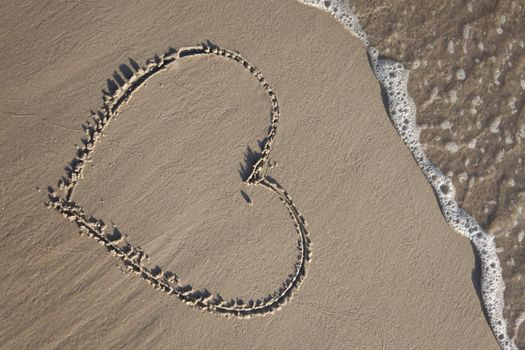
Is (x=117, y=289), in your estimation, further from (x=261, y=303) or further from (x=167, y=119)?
(x=167, y=119)

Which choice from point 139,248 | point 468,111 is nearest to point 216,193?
point 139,248

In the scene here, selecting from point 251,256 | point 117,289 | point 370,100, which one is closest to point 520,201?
point 370,100

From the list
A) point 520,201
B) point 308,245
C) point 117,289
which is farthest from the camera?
point 520,201

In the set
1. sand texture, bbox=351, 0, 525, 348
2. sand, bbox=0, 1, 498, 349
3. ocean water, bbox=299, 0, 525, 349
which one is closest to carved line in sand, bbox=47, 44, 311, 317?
sand, bbox=0, 1, 498, 349

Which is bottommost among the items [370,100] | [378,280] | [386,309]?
[386,309]

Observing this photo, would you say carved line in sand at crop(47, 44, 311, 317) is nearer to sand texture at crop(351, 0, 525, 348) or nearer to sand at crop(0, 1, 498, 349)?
sand at crop(0, 1, 498, 349)

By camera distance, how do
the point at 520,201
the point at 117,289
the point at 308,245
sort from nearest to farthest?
1. the point at 117,289
2. the point at 308,245
3. the point at 520,201

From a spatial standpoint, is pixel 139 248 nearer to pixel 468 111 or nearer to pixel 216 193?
pixel 216 193
